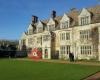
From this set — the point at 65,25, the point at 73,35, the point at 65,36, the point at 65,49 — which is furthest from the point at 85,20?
the point at 65,49

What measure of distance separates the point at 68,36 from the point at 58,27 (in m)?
4.88

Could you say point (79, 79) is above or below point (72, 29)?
below

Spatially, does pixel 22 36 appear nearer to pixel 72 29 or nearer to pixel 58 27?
pixel 58 27

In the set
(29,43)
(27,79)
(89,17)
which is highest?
(89,17)

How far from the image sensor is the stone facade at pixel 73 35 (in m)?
40.7

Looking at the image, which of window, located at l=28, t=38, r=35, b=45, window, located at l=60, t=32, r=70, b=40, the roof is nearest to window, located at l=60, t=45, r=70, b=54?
window, located at l=60, t=32, r=70, b=40

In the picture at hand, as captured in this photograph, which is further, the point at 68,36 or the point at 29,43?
the point at 29,43

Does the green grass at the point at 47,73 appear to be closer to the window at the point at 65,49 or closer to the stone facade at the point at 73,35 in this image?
the stone facade at the point at 73,35

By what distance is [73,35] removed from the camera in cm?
4500

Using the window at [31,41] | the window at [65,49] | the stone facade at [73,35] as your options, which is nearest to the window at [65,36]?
the stone facade at [73,35]

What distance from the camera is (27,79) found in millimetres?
17031

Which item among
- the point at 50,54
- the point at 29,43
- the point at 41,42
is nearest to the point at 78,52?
the point at 50,54

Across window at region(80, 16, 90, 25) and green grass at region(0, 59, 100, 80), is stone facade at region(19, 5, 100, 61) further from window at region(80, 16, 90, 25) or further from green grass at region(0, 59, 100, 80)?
green grass at region(0, 59, 100, 80)

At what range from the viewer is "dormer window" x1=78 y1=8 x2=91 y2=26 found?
42369 mm
